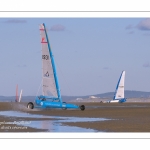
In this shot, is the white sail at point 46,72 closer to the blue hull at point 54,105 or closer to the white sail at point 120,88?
the blue hull at point 54,105

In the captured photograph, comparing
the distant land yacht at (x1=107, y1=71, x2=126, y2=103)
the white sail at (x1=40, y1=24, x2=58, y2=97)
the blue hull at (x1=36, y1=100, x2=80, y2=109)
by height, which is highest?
the distant land yacht at (x1=107, y1=71, x2=126, y2=103)

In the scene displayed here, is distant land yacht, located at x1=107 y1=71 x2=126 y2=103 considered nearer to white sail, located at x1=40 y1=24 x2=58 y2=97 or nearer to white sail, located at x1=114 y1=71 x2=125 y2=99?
white sail, located at x1=114 y1=71 x2=125 y2=99

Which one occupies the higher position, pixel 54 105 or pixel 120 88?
pixel 120 88

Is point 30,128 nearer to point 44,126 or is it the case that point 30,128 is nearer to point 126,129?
point 44,126

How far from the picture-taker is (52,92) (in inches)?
2143

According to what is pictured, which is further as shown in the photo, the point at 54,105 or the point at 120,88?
the point at 120,88

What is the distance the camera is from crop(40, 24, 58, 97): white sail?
176ft

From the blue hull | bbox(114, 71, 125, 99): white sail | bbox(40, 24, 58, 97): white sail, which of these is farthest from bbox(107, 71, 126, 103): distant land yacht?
the blue hull

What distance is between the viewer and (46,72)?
54.2 metres

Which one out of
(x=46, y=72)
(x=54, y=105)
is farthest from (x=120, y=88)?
(x=54, y=105)

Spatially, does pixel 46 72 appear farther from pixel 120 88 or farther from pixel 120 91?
pixel 120 91

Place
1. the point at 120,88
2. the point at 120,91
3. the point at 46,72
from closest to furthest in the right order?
1. the point at 46,72
2. the point at 120,88
3. the point at 120,91
